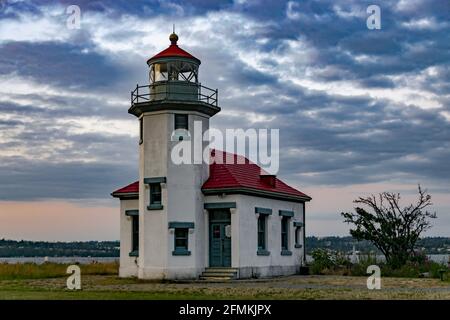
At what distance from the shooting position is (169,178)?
27.7m

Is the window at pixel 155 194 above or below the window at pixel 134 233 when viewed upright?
above

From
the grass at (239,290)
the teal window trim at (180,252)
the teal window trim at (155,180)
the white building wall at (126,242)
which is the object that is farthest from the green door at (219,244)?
the white building wall at (126,242)

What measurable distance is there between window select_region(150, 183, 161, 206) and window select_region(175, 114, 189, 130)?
2.38 meters

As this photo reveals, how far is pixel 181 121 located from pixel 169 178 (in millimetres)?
2276

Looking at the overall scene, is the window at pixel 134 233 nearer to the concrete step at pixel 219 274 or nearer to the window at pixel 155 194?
the window at pixel 155 194

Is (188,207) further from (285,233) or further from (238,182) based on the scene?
(285,233)

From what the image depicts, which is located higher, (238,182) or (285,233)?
(238,182)

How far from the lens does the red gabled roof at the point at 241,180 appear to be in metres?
28.4

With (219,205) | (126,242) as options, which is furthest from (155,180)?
(126,242)

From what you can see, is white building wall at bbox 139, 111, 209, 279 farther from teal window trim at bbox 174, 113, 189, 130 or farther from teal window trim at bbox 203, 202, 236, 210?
teal window trim at bbox 203, 202, 236, 210

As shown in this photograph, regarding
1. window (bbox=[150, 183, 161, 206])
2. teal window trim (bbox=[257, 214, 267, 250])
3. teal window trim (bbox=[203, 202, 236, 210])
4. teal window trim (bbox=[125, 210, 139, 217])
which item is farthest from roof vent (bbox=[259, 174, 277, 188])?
teal window trim (bbox=[125, 210, 139, 217])

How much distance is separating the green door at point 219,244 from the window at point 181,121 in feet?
12.5
